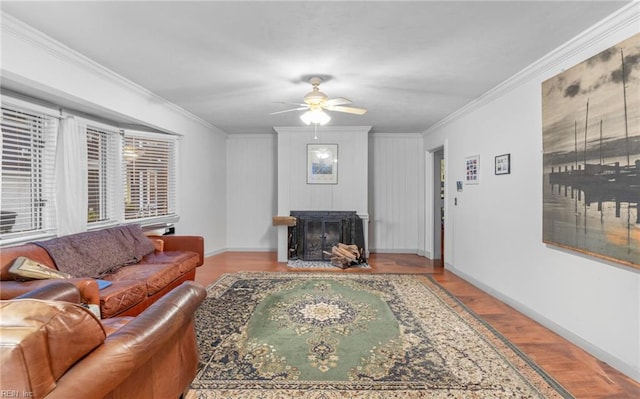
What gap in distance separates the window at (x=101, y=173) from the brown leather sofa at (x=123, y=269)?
0.52 meters

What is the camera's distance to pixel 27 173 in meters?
2.94

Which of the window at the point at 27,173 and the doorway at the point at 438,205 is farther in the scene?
the doorway at the point at 438,205

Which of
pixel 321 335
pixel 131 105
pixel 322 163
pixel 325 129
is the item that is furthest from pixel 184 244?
pixel 325 129

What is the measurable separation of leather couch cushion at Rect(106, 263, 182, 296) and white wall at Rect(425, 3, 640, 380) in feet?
12.2

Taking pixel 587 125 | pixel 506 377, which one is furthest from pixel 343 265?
pixel 587 125

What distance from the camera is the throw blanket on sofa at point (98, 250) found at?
2.67 meters

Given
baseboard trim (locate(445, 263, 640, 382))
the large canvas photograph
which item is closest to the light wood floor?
baseboard trim (locate(445, 263, 640, 382))

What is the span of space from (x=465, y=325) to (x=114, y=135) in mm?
4764

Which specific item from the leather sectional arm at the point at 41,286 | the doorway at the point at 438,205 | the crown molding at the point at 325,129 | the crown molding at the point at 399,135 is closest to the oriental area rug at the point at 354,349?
the leather sectional arm at the point at 41,286

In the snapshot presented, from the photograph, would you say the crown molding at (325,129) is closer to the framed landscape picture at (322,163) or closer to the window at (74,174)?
the framed landscape picture at (322,163)

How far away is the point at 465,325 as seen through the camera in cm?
288

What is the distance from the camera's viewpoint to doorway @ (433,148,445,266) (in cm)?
586

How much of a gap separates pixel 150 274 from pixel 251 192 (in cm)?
382

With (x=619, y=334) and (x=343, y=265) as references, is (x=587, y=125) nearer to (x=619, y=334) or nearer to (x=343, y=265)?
(x=619, y=334)
